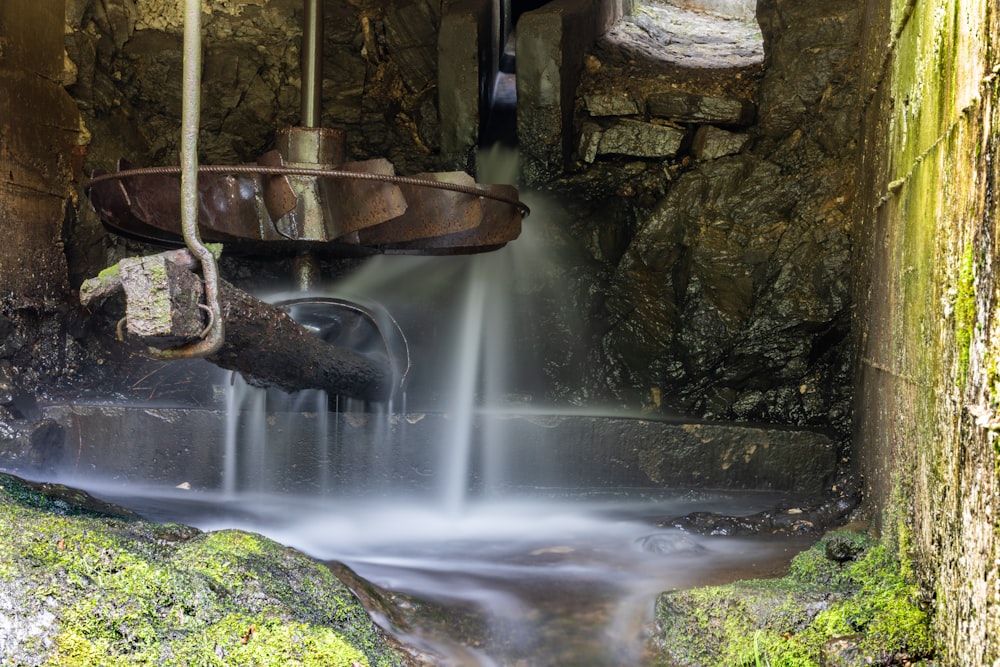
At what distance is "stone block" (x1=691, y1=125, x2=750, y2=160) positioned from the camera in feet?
18.9

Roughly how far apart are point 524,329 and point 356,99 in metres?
2.08

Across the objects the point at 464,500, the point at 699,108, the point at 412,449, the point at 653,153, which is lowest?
the point at 464,500

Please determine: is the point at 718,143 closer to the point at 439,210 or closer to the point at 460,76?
the point at 460,76

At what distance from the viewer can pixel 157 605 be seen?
80.4 inches

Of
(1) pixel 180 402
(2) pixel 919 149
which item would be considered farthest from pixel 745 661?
(1) pixel 180 402

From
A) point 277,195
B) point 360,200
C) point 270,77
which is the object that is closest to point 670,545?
point 360,200

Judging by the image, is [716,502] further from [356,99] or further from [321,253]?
[356,99]

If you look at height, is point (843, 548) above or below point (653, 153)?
below

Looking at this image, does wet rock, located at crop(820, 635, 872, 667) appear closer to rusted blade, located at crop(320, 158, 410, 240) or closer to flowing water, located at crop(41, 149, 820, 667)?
flowing water, located at crop(41, 149, 820, 667)

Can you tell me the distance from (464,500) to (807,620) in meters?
2.65

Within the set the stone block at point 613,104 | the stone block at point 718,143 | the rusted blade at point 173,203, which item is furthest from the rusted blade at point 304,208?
the stone block at point 718,143

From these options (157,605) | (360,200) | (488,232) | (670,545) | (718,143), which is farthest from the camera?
(718,143)

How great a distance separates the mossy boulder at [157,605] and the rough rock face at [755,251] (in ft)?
11.5

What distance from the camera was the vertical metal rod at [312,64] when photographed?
4.87 meters
